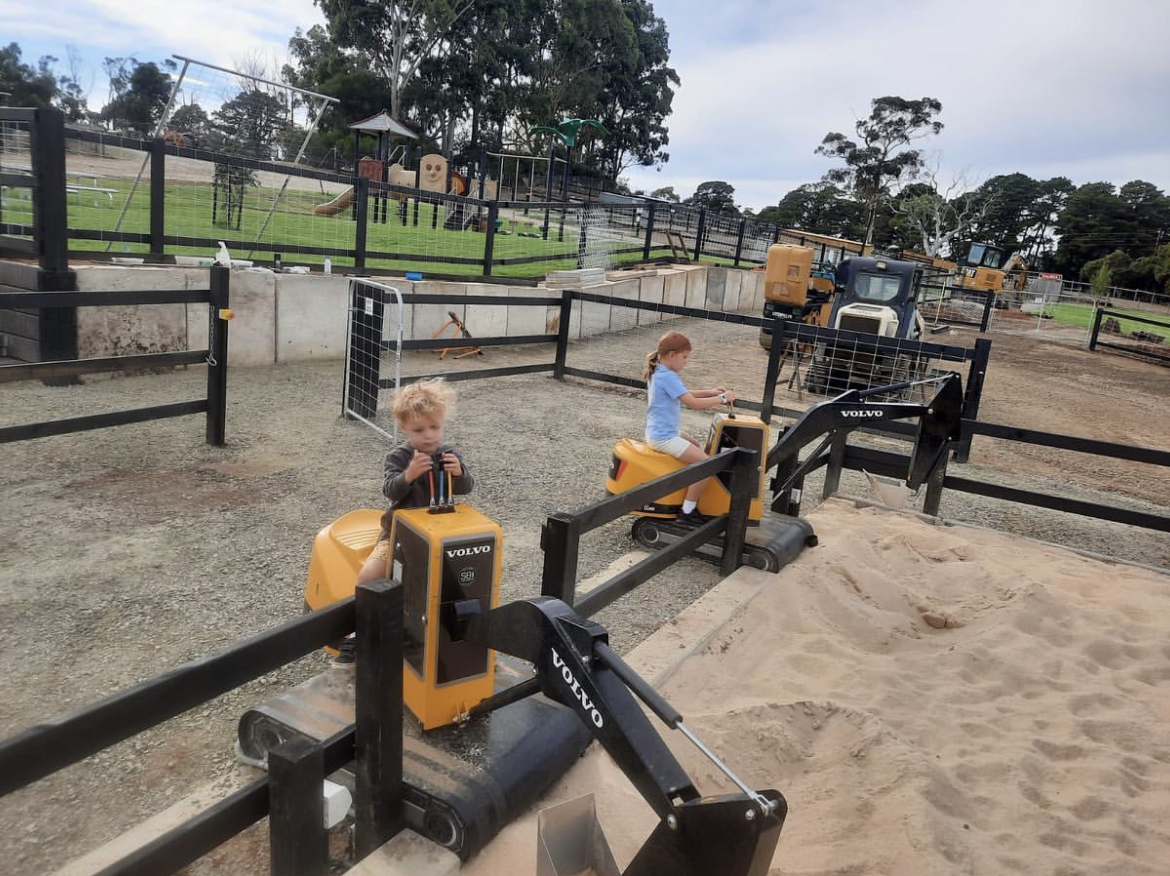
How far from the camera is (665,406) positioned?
209 inches

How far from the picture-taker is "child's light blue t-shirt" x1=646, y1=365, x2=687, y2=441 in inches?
209

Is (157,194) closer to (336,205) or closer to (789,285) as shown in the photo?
(336,205)

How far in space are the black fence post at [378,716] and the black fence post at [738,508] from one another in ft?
9.45

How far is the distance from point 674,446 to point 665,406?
0.88 feet

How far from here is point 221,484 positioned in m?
5.72

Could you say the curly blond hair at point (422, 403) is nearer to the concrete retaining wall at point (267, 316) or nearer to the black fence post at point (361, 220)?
the concrete retaining wall at point (267, 316)

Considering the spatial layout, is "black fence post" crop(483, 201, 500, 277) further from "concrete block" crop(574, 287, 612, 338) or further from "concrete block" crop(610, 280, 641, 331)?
"concrete block" crop(610, 280, 641, 331)

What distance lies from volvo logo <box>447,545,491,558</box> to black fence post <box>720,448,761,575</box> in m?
2.41

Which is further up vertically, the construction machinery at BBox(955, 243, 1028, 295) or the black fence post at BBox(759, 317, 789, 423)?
the construction machinery at BBox(955, 243, 1028, 295)

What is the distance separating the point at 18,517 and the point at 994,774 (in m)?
5.28

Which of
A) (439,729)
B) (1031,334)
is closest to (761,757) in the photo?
(439,729)

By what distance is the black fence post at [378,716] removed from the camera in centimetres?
216

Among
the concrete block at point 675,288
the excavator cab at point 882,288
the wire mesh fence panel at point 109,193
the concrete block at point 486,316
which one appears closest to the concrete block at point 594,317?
the concrete block at point 486,316

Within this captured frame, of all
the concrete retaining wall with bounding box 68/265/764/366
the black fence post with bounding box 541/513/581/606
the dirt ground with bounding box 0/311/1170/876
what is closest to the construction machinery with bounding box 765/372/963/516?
the dirt ground with bounding box 0/311/1170/876
